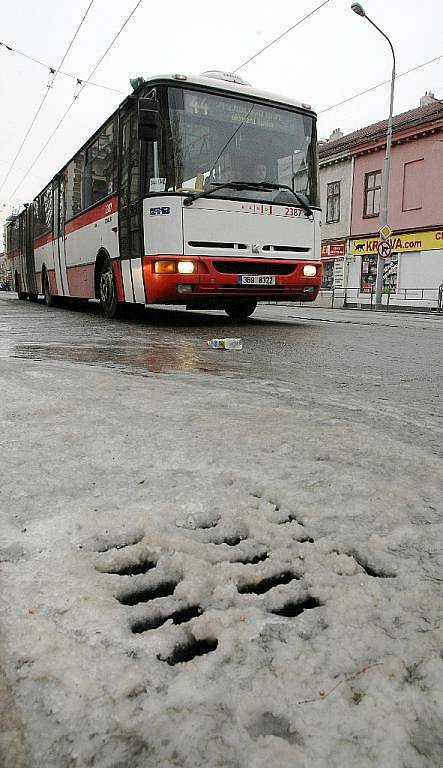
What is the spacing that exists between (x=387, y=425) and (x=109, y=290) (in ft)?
20.3

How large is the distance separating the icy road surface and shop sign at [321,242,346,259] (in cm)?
2443

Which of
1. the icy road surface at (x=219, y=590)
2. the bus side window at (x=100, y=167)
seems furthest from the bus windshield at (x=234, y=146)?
the icy road surface at (x=219, y=590)

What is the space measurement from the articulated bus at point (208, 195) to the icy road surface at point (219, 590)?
4322 mm

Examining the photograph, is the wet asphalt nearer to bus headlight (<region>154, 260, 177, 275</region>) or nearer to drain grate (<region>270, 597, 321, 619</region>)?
bus headlight (<region>154, 260, 177, 275</region>)

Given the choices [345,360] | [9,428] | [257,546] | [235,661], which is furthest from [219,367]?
[235,661]

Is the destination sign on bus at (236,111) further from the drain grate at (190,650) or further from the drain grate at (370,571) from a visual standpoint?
the drain grate at (190,650)

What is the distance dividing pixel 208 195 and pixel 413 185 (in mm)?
18841

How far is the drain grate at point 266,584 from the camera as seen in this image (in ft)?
2.87

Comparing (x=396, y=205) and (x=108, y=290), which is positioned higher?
(x=396, y=205)

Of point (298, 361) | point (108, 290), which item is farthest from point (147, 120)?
point (298, 361)

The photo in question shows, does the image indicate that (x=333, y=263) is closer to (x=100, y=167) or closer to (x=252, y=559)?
(x=100, y=167)

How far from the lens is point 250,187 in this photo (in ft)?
20.8

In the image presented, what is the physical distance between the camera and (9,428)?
1.77 meters

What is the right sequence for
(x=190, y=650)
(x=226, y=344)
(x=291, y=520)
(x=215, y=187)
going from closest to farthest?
(x=190, y=650) < (x=291, y=520) < (x=226, y=344) < (x=215, y=187)
